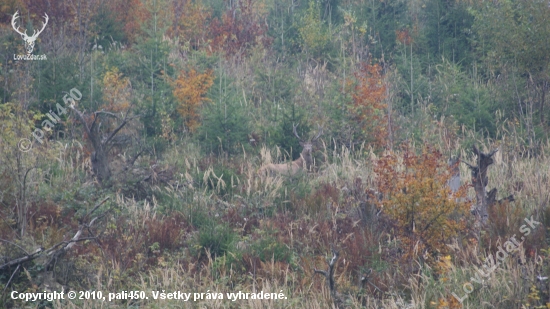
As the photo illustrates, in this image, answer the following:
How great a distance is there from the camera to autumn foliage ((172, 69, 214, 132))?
13.5m

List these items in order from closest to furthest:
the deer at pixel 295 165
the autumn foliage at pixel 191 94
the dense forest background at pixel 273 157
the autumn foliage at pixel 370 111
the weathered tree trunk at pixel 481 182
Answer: the dense forest background at pixel 273 157 → the weathered tree trunk at pixel 481 182 → the deer at pixel 295 165 → the autumn foliage at pixel 370 111 → the autumn foliage at pixel 191 94

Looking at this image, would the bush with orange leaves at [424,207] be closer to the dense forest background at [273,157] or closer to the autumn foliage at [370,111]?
the dense forest background at [273,157]

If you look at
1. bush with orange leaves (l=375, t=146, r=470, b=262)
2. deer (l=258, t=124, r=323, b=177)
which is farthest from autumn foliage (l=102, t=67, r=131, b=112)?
bush with orange leaves (l=375, t=146, r=470, b=262)

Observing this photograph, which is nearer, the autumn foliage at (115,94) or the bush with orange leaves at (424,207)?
the bush with orange leaves at (424,207)

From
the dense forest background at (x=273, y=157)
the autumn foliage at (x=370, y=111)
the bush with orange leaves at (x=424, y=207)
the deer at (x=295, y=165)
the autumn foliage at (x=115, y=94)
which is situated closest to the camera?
the dense forest background at (x=273, y=157)

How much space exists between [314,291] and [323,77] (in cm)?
1052

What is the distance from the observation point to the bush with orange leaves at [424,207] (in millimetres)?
7172

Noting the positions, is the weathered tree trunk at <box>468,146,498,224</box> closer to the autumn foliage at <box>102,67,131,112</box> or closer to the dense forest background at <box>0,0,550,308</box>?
the dense forest background at <box>0,0,550,308</box>

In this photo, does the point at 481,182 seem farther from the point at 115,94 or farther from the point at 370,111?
the point at 115,94

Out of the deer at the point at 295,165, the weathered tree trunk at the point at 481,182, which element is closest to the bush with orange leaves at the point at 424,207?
the weathered tree trunk at the point at 481,182

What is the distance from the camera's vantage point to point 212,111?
12695mm

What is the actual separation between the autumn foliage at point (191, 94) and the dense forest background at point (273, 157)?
0.15ft

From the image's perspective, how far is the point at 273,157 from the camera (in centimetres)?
1198

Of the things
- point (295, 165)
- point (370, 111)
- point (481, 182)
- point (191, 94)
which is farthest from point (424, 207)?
point (191, 94)
